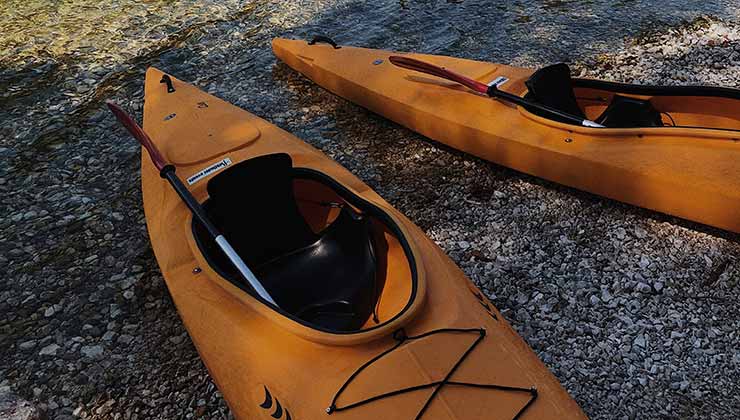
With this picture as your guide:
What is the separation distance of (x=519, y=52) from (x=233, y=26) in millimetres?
3350

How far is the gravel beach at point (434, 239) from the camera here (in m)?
2.88

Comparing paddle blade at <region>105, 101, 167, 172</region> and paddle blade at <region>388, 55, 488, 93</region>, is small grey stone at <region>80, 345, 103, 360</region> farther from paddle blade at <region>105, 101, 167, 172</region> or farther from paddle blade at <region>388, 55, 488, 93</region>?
paddle blade at <region>388, 55, 488, 93</region>

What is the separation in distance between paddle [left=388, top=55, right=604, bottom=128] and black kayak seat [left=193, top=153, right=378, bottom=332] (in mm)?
1558

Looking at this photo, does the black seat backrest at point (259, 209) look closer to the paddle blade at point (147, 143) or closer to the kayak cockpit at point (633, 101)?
the paddle blade at point (147, 143)

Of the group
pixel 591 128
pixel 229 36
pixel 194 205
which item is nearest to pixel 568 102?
pixel 591 128

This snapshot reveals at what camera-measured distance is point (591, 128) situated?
351cm

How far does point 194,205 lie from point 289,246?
0.56 metres

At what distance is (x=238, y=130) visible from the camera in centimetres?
383

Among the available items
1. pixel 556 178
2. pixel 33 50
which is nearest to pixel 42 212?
pixel 33 50

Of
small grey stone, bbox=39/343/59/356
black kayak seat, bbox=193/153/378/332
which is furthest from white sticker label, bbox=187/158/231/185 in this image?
small grey stone, bbox=39/343/59/356

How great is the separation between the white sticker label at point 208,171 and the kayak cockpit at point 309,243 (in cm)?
40

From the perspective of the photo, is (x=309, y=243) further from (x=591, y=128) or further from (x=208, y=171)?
(x=591, y=128)

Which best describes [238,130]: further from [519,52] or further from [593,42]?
[593,42]

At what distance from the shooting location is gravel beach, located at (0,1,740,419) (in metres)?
2.88
